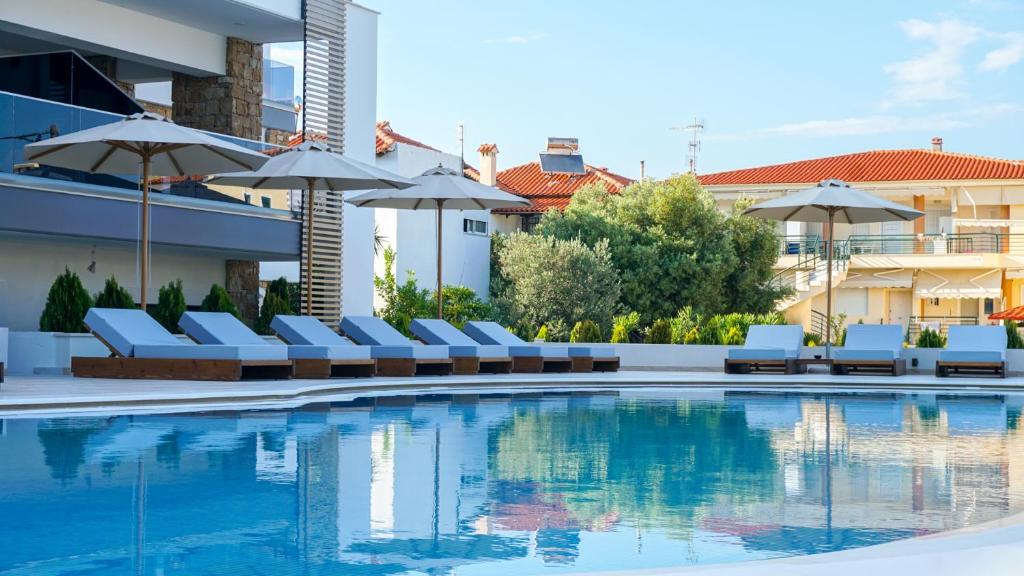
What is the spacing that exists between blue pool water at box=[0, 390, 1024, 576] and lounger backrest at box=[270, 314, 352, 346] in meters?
4.78

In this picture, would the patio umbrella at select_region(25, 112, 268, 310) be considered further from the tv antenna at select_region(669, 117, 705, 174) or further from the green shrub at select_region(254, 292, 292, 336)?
the tv antenna at select_region(669, 117, 705, 174)

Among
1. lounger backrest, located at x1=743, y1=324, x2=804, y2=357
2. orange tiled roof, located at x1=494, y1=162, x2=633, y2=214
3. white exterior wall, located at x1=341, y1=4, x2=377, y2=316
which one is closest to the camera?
lounger backrest, located at x1=743, y1=324, x2=804, y2=357

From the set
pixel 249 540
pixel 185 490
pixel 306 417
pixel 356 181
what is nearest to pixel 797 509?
pixel 249 540

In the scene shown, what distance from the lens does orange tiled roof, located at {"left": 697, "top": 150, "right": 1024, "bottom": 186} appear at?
47.2 metres

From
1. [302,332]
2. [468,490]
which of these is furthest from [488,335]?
[468,490]

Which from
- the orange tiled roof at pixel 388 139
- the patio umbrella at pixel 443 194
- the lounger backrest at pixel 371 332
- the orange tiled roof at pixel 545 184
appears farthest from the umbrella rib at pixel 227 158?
the orange tiled roof at pixel 545 184

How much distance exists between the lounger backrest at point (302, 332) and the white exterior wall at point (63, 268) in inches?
148

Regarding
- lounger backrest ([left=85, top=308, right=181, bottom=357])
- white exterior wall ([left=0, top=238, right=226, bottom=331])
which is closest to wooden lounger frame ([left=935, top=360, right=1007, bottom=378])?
lounger backrest ([left=85, top=308, right=181, bottom=357])

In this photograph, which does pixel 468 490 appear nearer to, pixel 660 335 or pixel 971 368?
pixel 971 368

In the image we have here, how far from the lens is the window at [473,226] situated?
1735 inches

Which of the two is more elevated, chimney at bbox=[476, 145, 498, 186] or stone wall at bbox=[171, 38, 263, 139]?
chimney at bbox=[476, 145, 498, 186]

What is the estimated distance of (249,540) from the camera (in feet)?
19.8

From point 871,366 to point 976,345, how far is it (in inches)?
74.3

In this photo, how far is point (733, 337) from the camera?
25.1 metres
